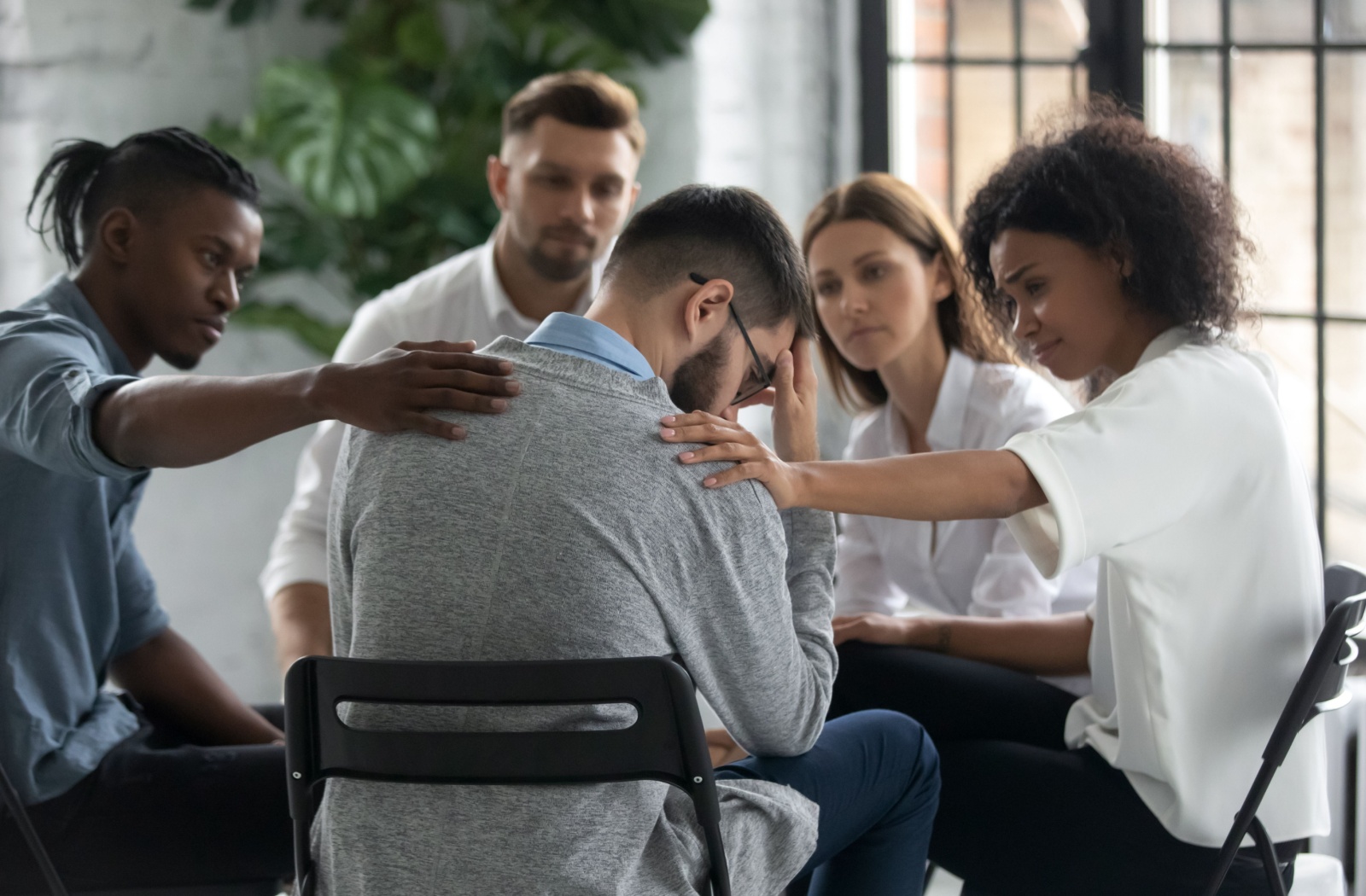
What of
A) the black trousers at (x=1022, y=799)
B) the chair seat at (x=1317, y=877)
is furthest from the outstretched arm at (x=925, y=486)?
the chair seat at (x=1317, y=877)

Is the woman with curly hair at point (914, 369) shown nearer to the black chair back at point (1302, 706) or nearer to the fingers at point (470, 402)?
the black chair back at point (1302, 706)

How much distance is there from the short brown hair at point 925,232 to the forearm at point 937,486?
92 cm

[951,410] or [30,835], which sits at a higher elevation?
[951,410]

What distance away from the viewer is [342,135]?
314 cm

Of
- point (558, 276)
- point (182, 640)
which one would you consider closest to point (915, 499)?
point (182, 640)

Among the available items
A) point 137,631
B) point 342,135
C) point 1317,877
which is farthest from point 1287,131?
point 137,631

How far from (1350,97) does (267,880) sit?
101 inches

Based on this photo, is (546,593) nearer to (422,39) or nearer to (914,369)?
(914,369)

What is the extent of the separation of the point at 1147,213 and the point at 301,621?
4.73 feet

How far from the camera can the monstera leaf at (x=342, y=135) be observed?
309cm

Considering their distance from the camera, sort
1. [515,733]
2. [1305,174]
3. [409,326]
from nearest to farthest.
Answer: [515,733] → [409,326] → [1305,174]

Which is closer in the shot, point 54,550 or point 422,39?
point 54,550

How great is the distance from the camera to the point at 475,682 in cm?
103

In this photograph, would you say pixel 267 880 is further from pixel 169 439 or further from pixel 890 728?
pixel 890 728
